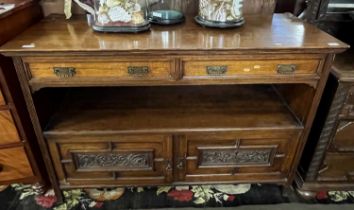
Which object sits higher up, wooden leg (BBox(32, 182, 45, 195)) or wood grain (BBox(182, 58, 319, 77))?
wood grain (BBox(182, 58, 319, 77))

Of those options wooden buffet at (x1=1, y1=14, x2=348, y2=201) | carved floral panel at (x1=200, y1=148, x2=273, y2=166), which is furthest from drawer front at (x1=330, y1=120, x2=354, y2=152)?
carved floral panel at (x1=200, y1=148, x2=273, y2=166)

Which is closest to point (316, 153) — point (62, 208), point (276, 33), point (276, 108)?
point (276, 108)

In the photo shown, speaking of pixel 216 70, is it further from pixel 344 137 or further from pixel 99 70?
pixel 344 137

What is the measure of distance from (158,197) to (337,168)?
2.86 ft

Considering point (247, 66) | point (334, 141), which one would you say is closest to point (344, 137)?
point (334, 141)

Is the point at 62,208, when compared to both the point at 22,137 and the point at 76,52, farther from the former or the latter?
the point at 76,52

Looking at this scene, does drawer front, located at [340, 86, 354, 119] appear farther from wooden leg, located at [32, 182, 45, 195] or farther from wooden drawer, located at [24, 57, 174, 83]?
wooden leg, located at [32, 182, 45, 195]

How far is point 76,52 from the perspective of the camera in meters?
0.88

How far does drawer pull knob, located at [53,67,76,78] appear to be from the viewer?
919mm

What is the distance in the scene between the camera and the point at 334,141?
1176 mm

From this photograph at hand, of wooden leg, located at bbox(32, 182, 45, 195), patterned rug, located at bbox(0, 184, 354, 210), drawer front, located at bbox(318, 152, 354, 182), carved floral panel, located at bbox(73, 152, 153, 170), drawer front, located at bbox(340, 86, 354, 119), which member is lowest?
patterned rug, located at bbox(0, 184, 354, 210)

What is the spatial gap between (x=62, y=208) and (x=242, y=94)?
1.03 meters

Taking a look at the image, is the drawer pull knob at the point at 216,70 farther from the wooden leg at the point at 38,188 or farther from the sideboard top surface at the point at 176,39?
the wooden leg at the point at 38,188

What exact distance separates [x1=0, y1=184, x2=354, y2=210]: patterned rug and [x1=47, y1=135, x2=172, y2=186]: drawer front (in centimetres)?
12
